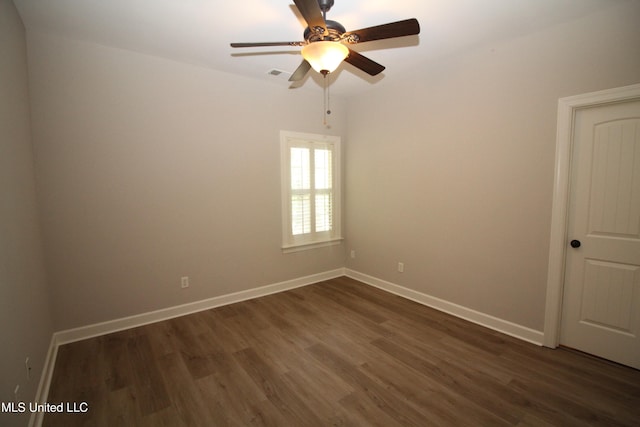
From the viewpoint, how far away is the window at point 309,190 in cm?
408

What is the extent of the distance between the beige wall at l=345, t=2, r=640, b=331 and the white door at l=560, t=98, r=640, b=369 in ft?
0.65

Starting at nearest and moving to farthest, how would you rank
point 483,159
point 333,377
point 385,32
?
point 385,32, point 333,377, point 483,159

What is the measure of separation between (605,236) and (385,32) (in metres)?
2.45

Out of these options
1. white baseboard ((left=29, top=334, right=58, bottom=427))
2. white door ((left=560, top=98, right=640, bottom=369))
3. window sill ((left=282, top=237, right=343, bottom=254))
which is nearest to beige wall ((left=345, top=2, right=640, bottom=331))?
white door ((left=560, top=98, right=640, bottom=369))

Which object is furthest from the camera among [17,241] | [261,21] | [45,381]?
[261,21]

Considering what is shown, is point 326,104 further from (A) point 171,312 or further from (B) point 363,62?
(A) point 171,312

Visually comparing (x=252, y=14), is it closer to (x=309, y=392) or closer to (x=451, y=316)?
(x=309, y=392)

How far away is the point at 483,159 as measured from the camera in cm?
301

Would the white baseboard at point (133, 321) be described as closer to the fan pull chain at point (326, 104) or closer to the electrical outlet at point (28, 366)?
the electrical outlet at point (28, 366)

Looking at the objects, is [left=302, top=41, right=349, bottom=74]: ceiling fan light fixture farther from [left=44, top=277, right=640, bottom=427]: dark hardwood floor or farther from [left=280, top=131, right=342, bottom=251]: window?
[left=44, top=277, right=640, bottom=427]: dark hardwood floor

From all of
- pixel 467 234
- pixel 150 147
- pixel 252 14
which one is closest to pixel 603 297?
pixel 467 234

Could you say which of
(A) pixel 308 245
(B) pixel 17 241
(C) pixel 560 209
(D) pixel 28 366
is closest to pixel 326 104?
(A) pixel 308 245

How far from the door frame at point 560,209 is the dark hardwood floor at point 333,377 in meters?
0.30

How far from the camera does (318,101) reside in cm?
426
